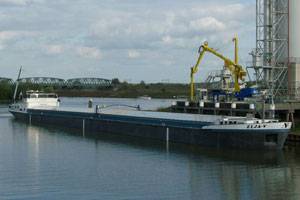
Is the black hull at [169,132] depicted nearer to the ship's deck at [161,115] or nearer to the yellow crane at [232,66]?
the ship's deck at [161,115]

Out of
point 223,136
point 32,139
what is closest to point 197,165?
point 223,136

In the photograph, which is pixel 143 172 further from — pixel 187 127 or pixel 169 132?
pixel 169 132

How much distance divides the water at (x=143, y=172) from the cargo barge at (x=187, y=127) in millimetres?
927

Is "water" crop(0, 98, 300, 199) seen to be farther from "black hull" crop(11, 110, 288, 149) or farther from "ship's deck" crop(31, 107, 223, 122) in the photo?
"ship's deck" crop(31, 107, 223, 122)

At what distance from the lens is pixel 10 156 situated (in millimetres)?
31703

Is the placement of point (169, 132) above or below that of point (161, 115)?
below

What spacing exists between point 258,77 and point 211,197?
25.7 metres

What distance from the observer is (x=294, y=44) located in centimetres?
4403

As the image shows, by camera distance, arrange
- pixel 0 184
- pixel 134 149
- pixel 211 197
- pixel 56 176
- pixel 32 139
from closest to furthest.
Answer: pixel 211 197
pixel 0 184
pixel 56 176
pixel 134 149
pixel 32 139

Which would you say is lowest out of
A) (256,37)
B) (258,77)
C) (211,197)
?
(211,197)

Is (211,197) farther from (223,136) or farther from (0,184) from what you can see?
(223,136)

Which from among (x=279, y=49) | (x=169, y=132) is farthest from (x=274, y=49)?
(x=169, y=132)

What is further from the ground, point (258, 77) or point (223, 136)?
point (258, 77)

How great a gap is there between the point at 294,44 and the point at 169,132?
43.8 ft
